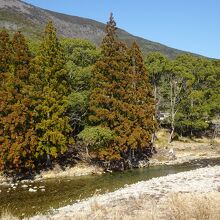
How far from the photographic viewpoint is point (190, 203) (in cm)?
1234

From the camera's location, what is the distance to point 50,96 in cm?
4009

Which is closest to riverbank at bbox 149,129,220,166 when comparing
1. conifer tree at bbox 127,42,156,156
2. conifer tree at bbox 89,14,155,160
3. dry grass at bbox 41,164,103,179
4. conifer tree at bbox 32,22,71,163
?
conifer tree at bbox 127,42,156,156

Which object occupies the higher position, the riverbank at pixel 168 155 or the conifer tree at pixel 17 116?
the conifer tree at pixel 17 116

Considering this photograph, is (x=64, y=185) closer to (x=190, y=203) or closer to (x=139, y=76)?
(x=139, y=76)

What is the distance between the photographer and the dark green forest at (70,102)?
37.8m

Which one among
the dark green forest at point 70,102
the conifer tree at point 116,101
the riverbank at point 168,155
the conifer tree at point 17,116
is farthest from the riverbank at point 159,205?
the conifer tree at point 17,116

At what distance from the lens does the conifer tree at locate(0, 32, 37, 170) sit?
36.7 metres

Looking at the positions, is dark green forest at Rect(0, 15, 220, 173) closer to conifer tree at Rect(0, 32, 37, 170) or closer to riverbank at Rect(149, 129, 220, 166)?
conifer tree at Rect(0, 32, 37, 170)

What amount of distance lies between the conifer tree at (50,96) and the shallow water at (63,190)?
13.4ft

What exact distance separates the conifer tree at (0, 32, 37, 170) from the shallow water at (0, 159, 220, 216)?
330 centimetres

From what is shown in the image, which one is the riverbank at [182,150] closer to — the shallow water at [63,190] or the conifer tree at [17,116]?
the shallow water at [63,190]

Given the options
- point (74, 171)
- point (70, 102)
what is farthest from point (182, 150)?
point (74, 171)

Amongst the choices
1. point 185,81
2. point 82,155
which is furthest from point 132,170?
point 185,81

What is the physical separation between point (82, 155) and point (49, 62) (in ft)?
37.9
